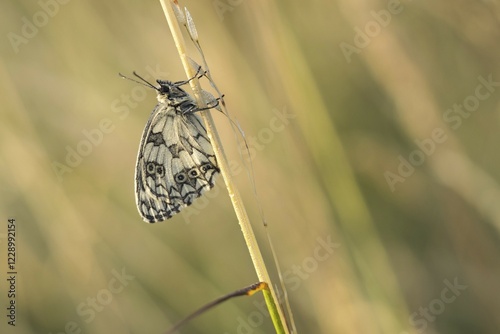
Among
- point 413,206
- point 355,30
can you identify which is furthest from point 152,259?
point 355,30

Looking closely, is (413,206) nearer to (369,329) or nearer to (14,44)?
(369,329)

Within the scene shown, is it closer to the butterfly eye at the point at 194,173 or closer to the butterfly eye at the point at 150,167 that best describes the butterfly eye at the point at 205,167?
the butterfly eye at the point at 194,173

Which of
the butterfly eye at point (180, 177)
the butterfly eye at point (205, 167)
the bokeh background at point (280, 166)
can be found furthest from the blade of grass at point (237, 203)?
the bokeh background at point (280, 166)

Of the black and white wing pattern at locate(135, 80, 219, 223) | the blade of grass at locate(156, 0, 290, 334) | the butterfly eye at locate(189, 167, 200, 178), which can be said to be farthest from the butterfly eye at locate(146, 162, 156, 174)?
the blade of grass at locate(156, 0, 290, 334)

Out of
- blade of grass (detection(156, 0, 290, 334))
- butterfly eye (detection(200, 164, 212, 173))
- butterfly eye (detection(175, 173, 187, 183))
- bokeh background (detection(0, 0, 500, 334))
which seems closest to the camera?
blade of grass (detection(156, 0, 290, 334))

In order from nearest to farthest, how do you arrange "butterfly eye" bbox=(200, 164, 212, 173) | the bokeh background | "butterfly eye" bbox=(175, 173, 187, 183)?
"butterfly eye" bbox=(200, 164, 212, 173) < "butterfly eye" bbox=(175, 173, 187, 183) < the bokeh background

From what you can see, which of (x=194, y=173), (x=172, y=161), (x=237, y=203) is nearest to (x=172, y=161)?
(x=172, y=161)

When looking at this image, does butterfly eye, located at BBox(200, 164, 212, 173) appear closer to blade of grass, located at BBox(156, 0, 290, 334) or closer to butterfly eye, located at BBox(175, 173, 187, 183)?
butterfly eye, located at BBox(175, 173, 187, 183)
